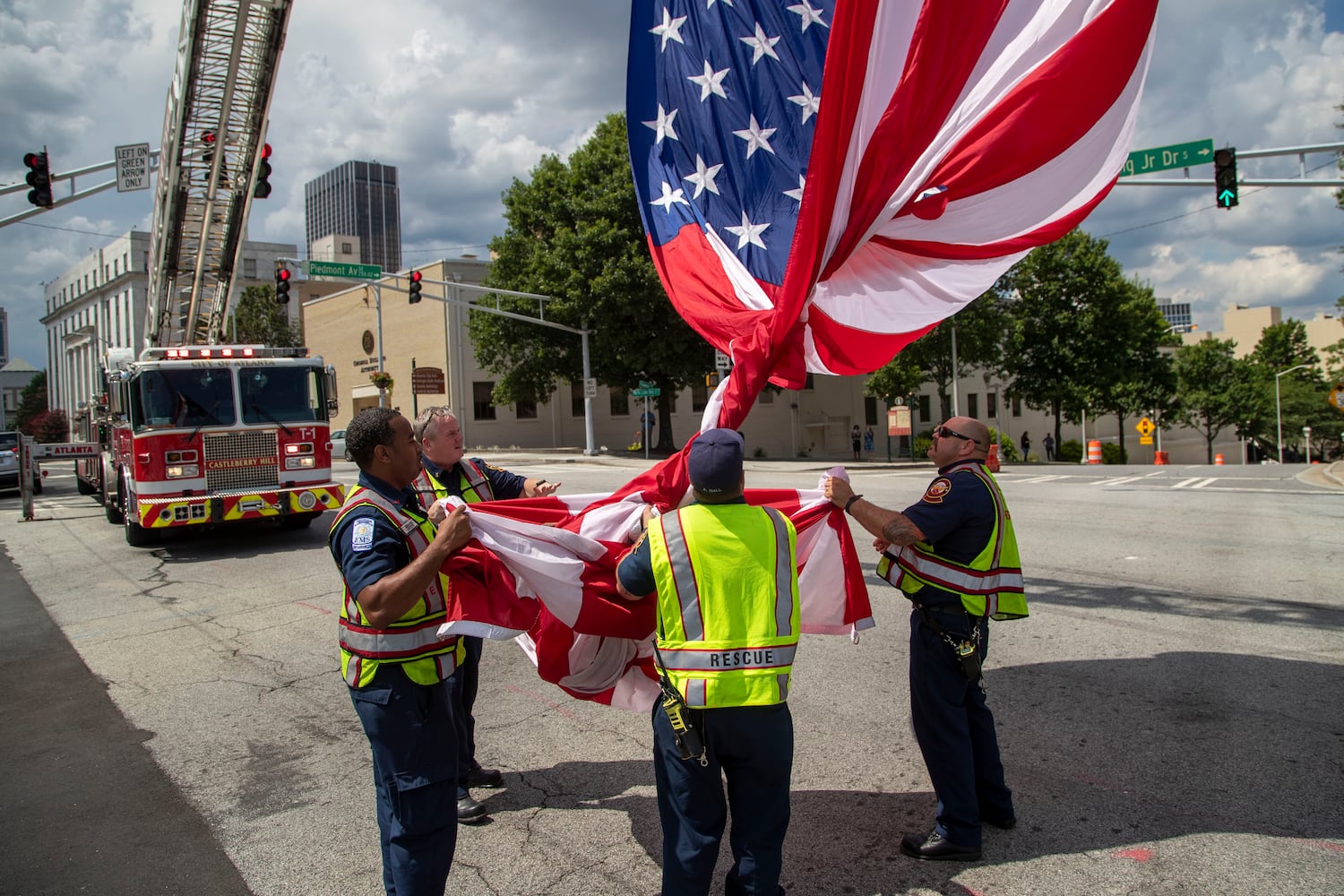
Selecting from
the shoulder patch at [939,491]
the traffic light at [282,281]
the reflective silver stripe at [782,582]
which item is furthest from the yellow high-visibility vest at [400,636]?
the traffic light at [282,281]

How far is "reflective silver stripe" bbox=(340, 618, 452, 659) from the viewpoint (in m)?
3.10

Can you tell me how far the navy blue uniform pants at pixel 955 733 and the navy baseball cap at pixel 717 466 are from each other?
1468 mm

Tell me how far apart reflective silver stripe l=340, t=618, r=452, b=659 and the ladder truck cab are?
990cm

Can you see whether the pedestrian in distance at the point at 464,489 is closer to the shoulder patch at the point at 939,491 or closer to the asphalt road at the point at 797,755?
the asphalt road at the point at 797,755

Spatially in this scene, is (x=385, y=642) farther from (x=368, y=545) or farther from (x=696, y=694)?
(x=696, y=694)

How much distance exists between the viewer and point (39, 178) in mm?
15984

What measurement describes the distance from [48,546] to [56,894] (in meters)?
12.9

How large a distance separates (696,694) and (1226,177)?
1760cm

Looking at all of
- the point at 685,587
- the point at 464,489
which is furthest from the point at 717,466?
the point at 464,489

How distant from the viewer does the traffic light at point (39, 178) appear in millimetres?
15945

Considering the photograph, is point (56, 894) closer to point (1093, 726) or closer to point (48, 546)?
point (1093, 726)

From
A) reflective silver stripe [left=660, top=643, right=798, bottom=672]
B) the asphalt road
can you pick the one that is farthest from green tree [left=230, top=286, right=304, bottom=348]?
reflective silver stripe [left=660, top=643, right=798, bottom=672]

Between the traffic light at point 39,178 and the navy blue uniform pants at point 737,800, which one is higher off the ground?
the traffic light at point 39,178

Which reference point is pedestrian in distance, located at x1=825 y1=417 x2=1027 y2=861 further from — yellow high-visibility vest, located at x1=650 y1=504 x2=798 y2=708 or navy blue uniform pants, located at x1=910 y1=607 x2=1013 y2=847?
yellow high-visibility vest, located at x1=650 y1=504 x2=798 y2=708
